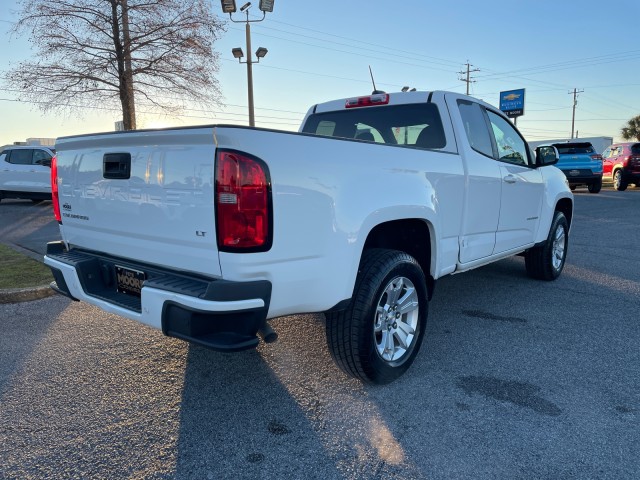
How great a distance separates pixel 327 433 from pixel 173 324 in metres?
0.99

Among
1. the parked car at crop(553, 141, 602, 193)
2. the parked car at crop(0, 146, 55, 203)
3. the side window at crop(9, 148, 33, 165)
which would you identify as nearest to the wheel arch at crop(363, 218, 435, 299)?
the parked car at crop(0, 146, 55, 203)

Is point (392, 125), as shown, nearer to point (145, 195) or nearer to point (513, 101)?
point (145, 195)

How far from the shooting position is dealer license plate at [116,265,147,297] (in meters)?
2.76

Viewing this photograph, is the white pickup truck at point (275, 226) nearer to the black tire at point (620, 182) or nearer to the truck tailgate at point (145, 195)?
the truck tailgate at point (145, 195)

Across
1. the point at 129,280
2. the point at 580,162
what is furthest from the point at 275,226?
the point at 580,162

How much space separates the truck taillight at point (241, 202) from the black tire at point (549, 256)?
4236 mm

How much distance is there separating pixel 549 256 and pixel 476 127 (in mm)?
2183

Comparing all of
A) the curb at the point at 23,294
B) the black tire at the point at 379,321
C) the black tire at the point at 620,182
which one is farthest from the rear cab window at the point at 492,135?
the black tire at the point at 620,182

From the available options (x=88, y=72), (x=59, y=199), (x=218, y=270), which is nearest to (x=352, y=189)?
(x=218, y=270)

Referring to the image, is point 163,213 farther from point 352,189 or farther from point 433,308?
point 433,308

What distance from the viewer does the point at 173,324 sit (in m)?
2.37

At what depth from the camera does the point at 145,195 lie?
2.64m

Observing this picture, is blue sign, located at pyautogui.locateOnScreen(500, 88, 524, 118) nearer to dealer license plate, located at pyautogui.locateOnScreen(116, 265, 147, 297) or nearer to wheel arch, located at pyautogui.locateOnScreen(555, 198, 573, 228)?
wheel arch, located at pyautogui.locateOnScreen(555, 198, 573, 228)

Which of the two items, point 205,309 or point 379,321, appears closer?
point 205,309
